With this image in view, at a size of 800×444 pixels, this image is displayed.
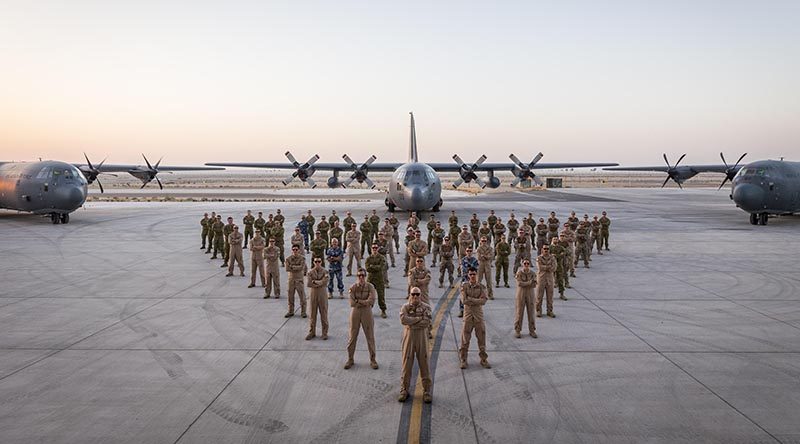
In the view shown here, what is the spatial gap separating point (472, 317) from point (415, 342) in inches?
53.8

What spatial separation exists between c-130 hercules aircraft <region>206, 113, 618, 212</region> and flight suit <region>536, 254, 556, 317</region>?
16.7 metres

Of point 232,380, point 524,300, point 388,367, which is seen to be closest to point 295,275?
point 232,380

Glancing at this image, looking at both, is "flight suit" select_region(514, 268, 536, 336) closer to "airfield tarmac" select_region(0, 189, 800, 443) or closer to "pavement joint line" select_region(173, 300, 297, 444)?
"airfield tarmac" select_region(0, 189, 800, 443)

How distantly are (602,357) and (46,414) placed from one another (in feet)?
26.6

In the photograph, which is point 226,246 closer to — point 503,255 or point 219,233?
point 219,233

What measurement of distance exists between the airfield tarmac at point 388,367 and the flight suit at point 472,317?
32 centimetres

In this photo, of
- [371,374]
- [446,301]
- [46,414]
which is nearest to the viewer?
[46,414]

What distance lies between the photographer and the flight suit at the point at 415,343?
6625 millimetres

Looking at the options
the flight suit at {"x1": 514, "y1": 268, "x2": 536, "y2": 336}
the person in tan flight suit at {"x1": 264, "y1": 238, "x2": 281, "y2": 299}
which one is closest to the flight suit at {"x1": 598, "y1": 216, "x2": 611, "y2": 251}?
the flight suit at {"x1": 514, "y1": 268, "x2": 536, "y2": 336}

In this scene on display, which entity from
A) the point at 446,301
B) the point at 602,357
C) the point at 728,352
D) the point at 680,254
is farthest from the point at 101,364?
the point at 680,254

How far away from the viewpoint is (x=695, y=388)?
691 cm

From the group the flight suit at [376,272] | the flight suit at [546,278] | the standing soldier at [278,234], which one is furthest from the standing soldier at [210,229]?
the flight suit at [546,278]

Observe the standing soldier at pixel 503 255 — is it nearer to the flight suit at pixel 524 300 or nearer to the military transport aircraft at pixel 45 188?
the flight suit at pixel 524 300

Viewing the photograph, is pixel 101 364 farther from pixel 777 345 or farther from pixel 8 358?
pixel 777 345
